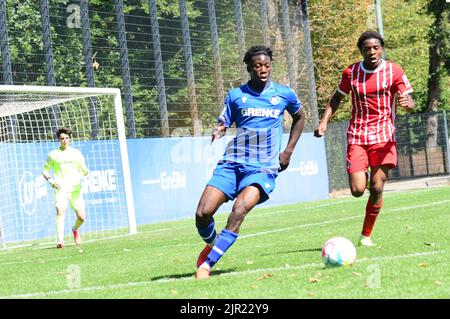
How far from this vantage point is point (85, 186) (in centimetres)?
2228

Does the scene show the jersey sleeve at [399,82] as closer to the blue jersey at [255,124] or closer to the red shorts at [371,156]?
the red shorts at [371,156]

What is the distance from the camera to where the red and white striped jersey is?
11578 mm

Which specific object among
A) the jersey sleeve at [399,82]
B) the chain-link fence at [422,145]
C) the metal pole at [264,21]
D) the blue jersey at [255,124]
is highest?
the metal pole at [264,21]

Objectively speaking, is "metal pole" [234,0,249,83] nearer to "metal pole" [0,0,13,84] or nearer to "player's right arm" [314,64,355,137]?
"metal pole" [0,0,13,84]

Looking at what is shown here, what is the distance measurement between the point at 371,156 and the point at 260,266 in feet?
7.44

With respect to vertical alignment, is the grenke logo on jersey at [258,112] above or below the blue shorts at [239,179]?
above

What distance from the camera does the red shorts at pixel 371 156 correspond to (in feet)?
38.1

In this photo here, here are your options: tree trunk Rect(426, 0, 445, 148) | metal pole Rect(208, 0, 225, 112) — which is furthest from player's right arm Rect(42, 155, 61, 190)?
tree trunk Rect(426, 0, 445, 148)

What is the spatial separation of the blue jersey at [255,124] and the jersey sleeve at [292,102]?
0.30ft

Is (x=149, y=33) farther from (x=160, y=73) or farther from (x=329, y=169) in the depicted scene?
(x=329, y=169)

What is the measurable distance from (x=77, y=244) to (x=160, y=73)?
30.5 ft

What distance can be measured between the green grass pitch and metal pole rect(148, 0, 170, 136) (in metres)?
8.03

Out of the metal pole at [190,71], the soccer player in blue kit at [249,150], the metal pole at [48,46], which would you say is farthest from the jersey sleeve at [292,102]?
the metal pole at [190,71]
